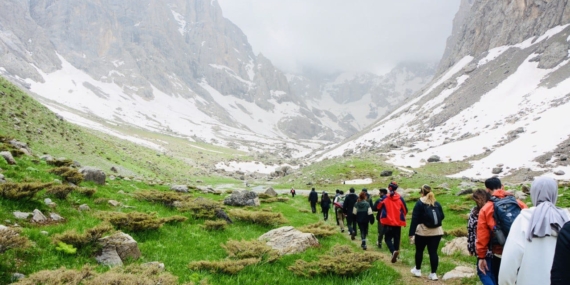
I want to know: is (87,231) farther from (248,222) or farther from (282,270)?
(248,222)

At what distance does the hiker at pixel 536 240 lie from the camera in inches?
199

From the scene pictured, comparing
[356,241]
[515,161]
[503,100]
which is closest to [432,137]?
[503,100]

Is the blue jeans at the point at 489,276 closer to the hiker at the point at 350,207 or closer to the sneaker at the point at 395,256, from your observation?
the sneaker at the point at 395,256

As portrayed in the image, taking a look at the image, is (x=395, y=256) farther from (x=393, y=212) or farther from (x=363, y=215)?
(x=363, y=215)

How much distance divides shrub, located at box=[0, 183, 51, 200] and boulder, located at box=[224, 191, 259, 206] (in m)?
15.3

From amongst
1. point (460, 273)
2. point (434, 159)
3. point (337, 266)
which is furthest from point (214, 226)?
point (434, 159)

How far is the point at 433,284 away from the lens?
10.1m

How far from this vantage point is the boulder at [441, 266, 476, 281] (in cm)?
1061

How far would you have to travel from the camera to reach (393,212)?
45.4 ft

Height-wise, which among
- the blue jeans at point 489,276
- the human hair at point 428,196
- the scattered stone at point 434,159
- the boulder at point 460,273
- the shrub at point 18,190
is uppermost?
the scattered stone at point 434,159

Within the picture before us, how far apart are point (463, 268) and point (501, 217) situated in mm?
5160

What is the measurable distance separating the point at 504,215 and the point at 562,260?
339 centimetres

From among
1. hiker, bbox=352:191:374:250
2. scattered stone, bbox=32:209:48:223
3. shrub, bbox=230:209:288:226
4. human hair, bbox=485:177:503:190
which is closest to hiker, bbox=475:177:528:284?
human hair, bbox=485:177:503:190

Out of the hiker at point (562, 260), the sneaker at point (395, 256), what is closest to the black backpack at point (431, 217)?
the sneaker at point (395, 256)
